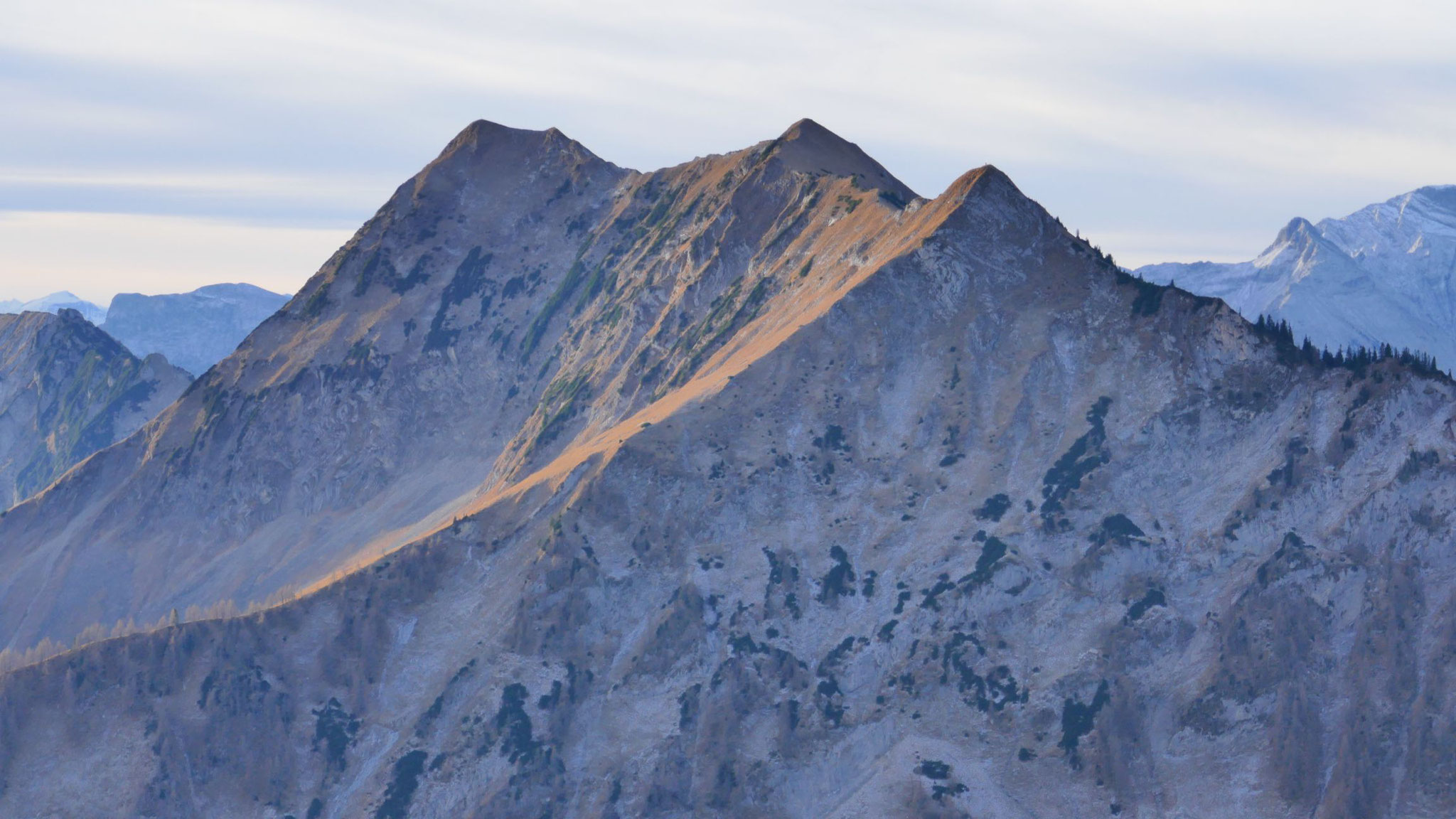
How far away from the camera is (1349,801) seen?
199125 mm

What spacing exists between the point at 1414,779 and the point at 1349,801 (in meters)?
8.01

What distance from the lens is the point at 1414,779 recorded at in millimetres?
199750
